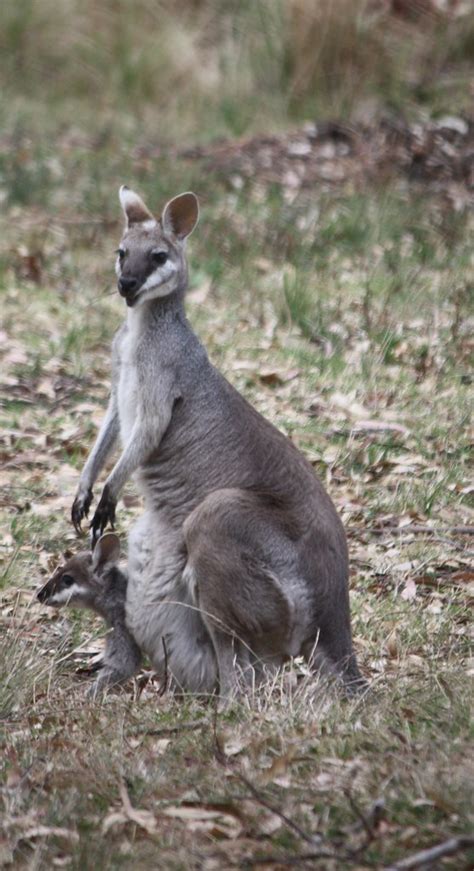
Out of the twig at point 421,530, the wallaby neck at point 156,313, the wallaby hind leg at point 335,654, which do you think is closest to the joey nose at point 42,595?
the wallaby neck at point 156,313

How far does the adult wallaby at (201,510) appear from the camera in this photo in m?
4.80

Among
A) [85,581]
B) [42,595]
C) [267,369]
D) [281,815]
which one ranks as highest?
[281,815]

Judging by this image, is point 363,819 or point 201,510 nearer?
point 363,819

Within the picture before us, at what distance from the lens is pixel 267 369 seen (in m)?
8.58

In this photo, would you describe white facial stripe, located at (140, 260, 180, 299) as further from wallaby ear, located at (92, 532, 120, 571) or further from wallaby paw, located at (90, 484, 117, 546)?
wallaby ear, located at (92, 532, 120, 571)

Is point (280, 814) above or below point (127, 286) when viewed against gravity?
below

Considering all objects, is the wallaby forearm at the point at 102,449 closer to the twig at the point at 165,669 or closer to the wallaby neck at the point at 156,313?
the wallaby neck at the point at 156,313

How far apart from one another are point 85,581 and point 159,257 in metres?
1.29

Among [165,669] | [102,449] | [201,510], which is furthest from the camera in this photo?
[102,449]

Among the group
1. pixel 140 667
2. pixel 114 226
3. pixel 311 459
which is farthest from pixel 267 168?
pixel 140 667

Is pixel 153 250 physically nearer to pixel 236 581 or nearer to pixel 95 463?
pixel 95 463

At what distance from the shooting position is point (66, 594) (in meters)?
5.45

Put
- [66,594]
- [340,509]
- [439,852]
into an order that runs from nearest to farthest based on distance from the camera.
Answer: [439,852] → [66,594] → [340,509]

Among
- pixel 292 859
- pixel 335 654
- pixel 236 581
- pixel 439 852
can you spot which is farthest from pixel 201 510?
pixel 439 852
